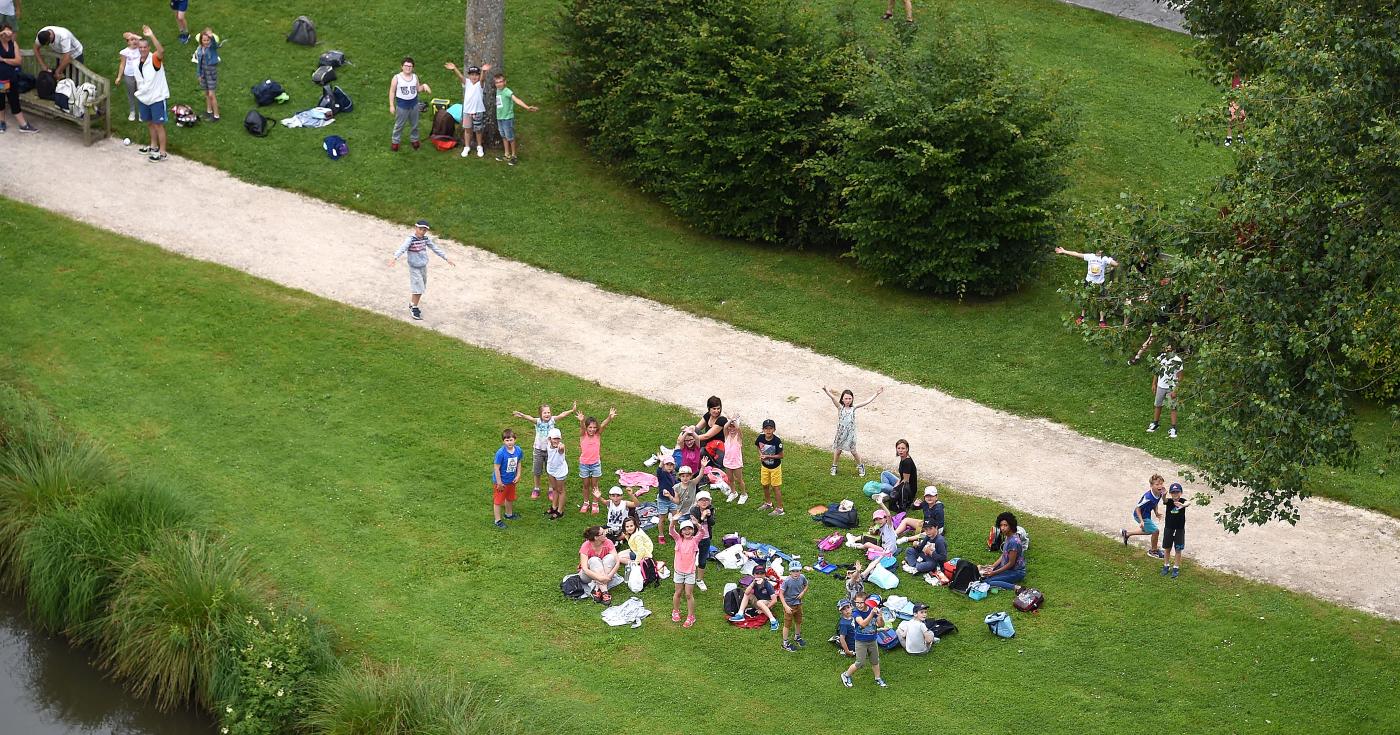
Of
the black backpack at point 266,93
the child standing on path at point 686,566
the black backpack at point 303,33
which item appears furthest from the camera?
the black backpack at point 303,33

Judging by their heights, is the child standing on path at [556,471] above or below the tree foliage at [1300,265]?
below

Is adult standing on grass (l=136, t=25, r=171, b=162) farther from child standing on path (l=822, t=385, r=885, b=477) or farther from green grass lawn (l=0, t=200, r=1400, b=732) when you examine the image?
child standing on path (l=822, t=385, r=885, b=477)

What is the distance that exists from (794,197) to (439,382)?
23.4ft

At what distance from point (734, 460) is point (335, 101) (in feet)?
39.5

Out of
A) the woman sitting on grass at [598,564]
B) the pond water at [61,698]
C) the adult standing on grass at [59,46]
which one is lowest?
the pond water at [61,698]

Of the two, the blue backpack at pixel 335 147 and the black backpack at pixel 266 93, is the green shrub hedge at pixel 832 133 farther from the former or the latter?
the black backpack at pixel 266 93

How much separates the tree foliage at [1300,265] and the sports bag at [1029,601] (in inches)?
131

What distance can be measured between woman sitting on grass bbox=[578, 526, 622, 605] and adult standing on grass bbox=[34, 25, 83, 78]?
14.7m

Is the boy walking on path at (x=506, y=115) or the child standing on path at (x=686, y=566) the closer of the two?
the child standing on path at (x=686, y=566)

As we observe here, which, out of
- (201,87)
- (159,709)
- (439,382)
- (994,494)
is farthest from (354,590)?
(201,87)

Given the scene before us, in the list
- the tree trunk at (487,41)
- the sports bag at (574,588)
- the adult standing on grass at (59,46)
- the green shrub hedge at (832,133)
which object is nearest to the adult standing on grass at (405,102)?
the tree trunk at (487,41)

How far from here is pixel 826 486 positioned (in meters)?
21.2

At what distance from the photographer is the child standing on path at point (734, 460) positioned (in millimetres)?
20609

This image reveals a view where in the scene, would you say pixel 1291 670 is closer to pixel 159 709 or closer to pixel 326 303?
pixel 159 709
